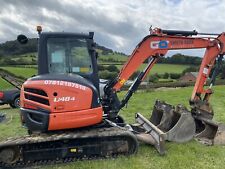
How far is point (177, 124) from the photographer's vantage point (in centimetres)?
749

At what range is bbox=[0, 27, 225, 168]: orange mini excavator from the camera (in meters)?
6.39

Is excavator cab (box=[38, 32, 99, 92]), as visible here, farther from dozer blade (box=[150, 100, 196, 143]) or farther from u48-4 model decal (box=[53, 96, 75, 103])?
dozer blade (box=[150, 100, 196, 143])

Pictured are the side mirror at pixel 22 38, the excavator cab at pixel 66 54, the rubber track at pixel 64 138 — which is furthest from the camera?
the side mirror at pixel 22 38

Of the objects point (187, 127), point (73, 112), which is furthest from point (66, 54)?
point (187, 127)

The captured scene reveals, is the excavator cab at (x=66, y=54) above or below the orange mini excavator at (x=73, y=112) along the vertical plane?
above

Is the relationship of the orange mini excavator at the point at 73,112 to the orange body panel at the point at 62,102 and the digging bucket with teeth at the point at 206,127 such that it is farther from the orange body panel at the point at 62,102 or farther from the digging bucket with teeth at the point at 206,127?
the digging bucket with teeth at the point at 206,127

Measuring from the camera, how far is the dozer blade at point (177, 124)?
7.50m

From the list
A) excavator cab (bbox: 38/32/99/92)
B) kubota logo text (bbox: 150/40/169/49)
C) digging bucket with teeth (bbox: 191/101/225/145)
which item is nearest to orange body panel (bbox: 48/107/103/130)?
excavator cab (bbox: 38/32/99/92)

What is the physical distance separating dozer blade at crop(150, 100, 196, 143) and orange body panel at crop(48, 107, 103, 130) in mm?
1844

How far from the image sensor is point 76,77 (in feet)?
21.8

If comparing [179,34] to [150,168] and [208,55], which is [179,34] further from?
[150,168]

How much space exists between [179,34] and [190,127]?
7.44 feet

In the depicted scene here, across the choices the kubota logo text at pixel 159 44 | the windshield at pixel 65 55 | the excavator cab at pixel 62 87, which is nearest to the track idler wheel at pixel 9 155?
the excavator cab at pixel 62 87

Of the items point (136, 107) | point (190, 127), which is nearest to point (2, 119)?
point (136, 107)
